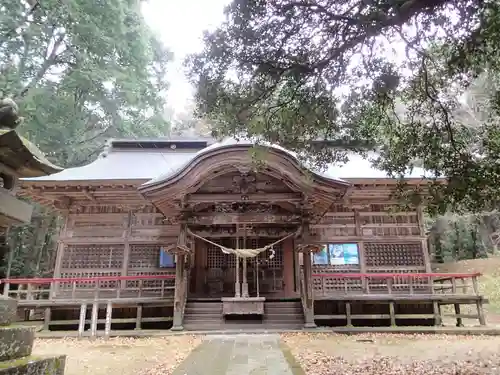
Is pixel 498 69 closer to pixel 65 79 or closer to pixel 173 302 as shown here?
pixel 173 302

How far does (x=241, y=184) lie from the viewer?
31.6 feet

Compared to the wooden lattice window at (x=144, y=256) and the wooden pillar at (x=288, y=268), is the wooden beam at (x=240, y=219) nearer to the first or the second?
the wooden lattice window at (x=144, y=256)

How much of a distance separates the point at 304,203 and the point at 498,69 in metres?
5.59

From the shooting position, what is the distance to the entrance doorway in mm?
12727

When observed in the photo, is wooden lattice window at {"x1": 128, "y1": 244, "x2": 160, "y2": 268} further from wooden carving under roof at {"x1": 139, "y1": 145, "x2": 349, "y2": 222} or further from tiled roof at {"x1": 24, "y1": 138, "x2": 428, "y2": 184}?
wooden carving under roof at {"x1": 139, "y1": 145, "x2": 349, "y2": 222}

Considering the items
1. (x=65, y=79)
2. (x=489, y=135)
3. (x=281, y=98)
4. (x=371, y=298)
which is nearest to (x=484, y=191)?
(x=489, y=135)

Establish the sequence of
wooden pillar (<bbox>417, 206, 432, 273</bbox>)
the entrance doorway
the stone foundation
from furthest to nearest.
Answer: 1. the entrance doorway
2. wooden pillar (<bbox>417, 206, 432, 273</bbox>)
3. the stone foundation

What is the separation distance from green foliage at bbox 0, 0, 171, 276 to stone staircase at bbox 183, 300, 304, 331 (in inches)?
492

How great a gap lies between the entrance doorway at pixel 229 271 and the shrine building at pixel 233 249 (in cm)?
4

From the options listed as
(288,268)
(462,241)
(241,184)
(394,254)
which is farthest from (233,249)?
(462,241)

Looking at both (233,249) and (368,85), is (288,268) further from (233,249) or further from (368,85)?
(368,85)

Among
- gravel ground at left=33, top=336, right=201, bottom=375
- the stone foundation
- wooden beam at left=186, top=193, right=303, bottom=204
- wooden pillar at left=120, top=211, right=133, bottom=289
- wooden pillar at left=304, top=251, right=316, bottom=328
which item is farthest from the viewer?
wooden pillar at left=120, top=211, right=133, bottom=289

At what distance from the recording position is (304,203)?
31.4ft

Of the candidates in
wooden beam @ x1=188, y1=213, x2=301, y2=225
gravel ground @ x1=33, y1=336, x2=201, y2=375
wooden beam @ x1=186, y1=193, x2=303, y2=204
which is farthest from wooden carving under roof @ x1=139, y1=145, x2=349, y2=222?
gravel ground @ x1=33, y1=336, x2=201, y2=375
